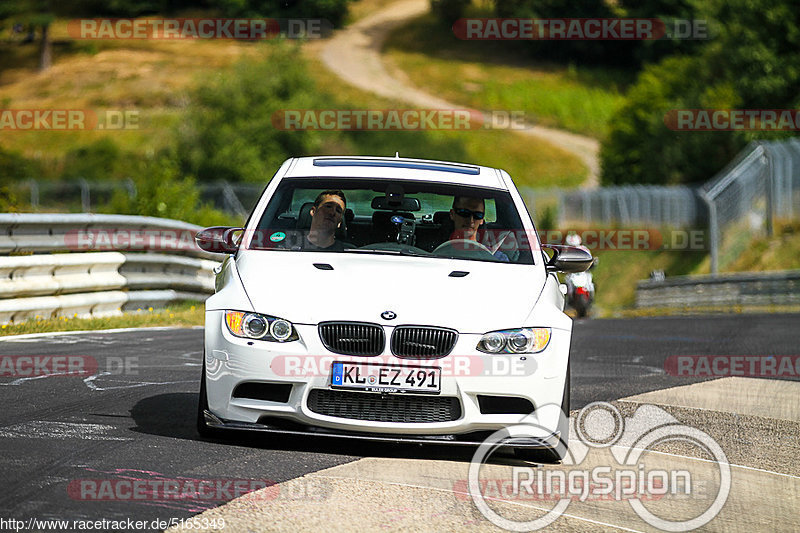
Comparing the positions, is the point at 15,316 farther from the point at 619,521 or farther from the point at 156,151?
the point at 156,151

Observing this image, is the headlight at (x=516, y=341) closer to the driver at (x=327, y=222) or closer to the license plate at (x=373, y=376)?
the license plate at (x=373, y=376)

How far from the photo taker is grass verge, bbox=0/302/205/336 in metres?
12.9

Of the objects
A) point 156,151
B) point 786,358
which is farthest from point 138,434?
point 156,151

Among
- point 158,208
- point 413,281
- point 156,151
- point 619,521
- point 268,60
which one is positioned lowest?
point 619,521

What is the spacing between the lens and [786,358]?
13.5 m

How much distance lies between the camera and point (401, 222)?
8109 mm

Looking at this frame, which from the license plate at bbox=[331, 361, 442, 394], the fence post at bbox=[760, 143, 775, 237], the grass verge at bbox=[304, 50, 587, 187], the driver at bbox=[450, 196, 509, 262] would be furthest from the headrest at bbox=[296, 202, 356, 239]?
the grass verge at bbox=[304, 50, 587, 187]

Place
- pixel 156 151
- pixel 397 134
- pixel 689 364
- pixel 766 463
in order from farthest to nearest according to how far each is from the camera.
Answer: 1. pixel 397 134
2. pixel 156 151
3. pixel 689 364
4. pixel 766 463

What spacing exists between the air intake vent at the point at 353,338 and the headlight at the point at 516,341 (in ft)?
1.75

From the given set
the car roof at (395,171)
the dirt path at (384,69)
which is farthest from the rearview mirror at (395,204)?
the dirt path at (384,69)

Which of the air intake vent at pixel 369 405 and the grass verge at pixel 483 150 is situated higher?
the grass verge at pixel 483 150

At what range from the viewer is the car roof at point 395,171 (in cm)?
807

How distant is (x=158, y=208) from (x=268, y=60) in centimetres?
4199

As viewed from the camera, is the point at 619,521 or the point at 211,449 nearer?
the point at 619,521
